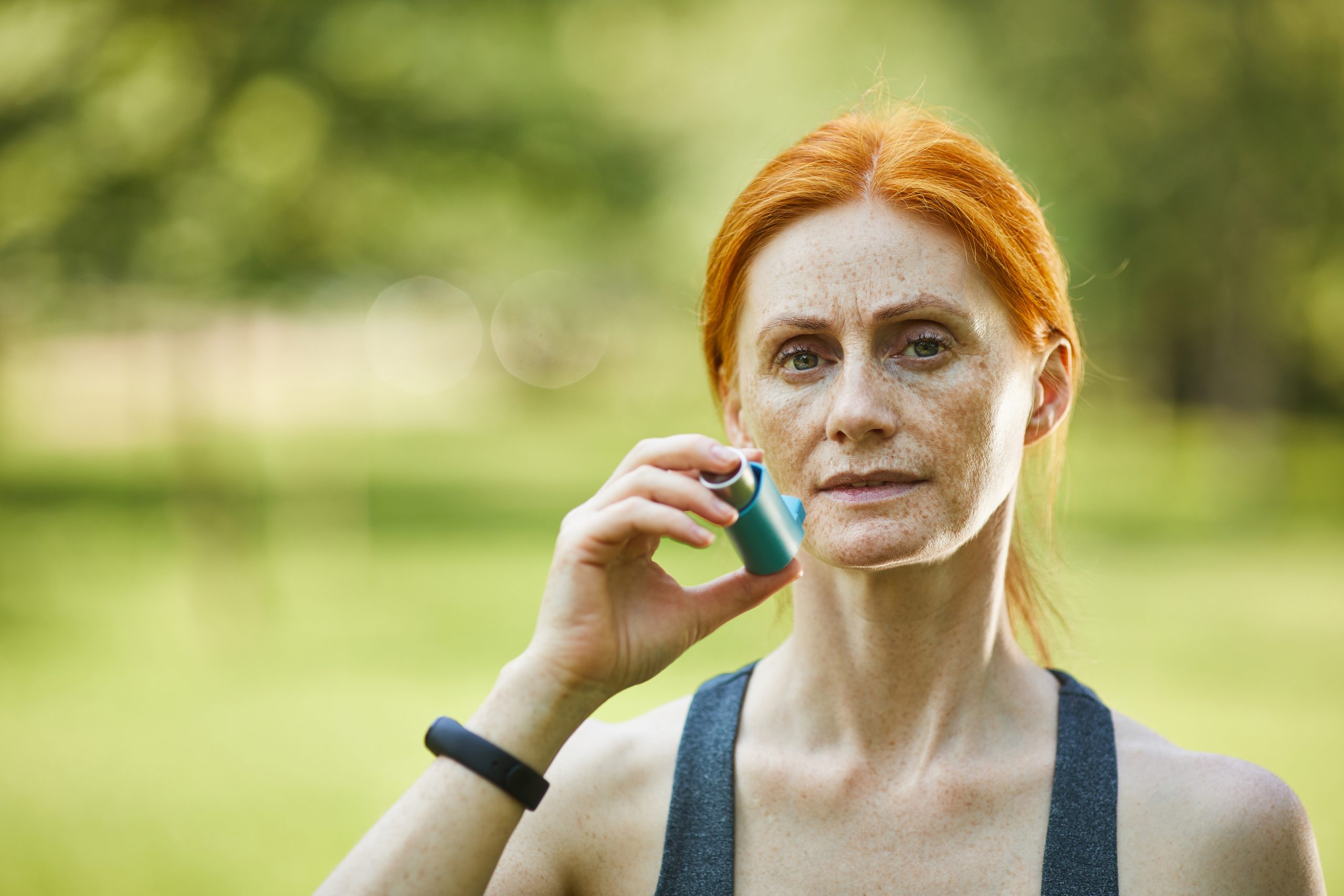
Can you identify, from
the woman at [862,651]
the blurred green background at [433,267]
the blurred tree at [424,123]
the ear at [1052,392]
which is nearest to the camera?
the woman at [862,651]

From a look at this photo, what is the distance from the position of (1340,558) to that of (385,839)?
16090 millimetres

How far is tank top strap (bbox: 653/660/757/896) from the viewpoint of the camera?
7.20ft

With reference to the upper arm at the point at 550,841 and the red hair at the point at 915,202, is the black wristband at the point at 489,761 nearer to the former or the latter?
the upper arm at the point at 550,841

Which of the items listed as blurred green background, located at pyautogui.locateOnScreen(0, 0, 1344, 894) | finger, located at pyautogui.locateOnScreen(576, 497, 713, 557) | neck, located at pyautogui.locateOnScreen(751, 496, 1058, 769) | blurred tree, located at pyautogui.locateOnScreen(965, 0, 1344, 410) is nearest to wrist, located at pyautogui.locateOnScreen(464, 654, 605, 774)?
finger, located at pyautogui.locateOnScreen(576, 497, 713, 557)

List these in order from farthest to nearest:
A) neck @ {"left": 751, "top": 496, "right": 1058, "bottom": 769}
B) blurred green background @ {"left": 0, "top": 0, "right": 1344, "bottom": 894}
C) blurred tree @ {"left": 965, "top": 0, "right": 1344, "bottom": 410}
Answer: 1. blurred tree @ {"left": 965, "top": 0, "right": 1344, "bottom": 410}
2. blurred green background @ {"left": 0, "top": 0, "right": 1344, "bottom": 894}
3. neck @ {"left": 751, "top": 496, "right": 1058, "bottom": 769}

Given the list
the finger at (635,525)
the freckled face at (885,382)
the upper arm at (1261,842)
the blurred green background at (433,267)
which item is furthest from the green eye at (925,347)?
the upper arm at (1261,842)

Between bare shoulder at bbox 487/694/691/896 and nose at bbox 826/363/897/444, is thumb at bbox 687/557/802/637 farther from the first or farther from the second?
bare shoulder at bbox 487/694/691/896

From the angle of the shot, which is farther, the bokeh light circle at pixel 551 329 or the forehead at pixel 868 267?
the bokeh light circle at pixel 551 329

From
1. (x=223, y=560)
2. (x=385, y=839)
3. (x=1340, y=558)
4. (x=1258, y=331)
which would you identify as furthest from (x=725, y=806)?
(x=1258, y=331)

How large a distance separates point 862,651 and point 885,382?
56 centimetres

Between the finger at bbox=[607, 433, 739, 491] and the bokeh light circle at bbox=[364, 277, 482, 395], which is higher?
the bokeh light circle at bbox=[364, 277, 482, 395]

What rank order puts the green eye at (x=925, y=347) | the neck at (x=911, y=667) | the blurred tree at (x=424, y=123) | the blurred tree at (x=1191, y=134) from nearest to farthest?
the green eye at (x=925, y=347) < the neck at (x=911, y=667) < the blurred tree at (x=424, y=123) < the blurred tree at (x=1191, y=134)

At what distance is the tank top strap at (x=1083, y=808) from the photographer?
6.88 feet

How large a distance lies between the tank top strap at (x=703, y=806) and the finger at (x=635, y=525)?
1.99 feet
